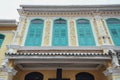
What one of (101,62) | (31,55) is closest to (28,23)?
(31,55)

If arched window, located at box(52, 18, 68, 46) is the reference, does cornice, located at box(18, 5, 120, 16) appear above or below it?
above

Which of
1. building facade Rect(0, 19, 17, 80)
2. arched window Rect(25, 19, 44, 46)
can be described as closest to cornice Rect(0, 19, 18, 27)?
building facade Rect(0, 19, 17, 80)

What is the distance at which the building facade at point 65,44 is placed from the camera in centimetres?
869

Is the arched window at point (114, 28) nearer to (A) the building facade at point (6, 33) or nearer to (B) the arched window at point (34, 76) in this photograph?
(B) the arched window at point (34, 76)

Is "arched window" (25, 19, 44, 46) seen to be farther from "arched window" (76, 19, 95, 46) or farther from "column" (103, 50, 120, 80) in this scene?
"column" (103, 50, 120, 80)

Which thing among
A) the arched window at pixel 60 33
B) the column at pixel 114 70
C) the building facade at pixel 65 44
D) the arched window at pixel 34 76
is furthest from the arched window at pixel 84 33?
the arched window at pixel 34 76

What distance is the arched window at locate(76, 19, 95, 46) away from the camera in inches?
414

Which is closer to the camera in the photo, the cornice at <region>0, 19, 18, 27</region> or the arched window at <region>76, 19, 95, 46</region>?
the arched window at <region>76, 19, 95, 46</region>

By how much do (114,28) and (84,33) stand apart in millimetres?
2053

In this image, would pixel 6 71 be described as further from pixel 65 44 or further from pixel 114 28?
pixel 114 28

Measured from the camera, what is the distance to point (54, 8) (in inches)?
500

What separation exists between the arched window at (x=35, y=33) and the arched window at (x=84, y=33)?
7.96ft

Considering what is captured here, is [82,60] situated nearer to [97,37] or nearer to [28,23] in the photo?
[97,37]

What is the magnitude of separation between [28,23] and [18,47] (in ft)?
8.12
